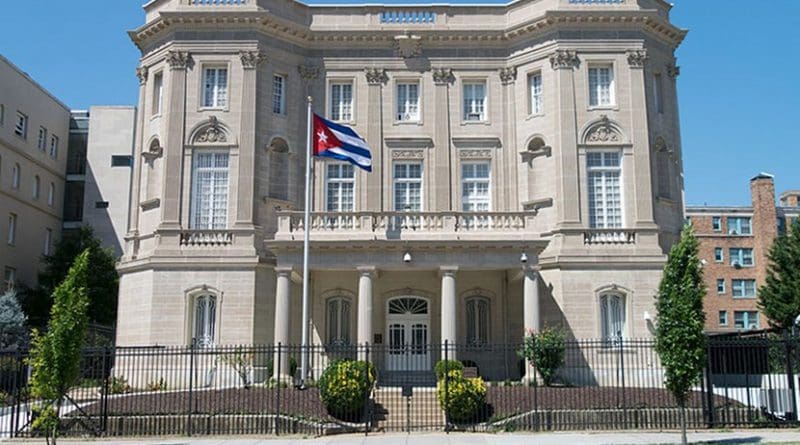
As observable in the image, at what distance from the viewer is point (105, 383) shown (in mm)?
21172

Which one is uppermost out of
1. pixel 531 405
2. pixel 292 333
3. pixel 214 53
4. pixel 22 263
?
pixel 214 53

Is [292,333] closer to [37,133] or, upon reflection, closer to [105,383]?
[105,383]

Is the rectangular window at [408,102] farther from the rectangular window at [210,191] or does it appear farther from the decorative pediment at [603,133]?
the rectangular window at [210,191]

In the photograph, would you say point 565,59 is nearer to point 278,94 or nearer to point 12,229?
point 278,94

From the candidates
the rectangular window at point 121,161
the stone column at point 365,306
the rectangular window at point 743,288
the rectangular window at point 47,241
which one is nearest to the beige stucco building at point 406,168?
the stone column at point 365,306

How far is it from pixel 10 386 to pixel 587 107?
24.4 metres

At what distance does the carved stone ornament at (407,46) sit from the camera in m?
34.0

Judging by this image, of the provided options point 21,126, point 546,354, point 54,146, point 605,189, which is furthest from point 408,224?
point 54,146

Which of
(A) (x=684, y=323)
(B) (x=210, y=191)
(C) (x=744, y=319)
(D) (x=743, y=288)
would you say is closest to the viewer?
(A) (x=684, y=323)

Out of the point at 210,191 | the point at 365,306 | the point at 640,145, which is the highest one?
the point at 640,145

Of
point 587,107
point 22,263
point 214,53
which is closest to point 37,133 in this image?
point 22,263

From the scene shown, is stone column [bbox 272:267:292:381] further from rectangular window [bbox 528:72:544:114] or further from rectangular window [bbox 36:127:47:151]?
rectangular window [bbox 36:127:47:151]

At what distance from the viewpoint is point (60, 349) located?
18297 millimetres

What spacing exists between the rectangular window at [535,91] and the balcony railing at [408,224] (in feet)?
20.7
